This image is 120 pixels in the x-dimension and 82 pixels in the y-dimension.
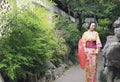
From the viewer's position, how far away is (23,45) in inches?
469

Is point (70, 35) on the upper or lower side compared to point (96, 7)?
lower

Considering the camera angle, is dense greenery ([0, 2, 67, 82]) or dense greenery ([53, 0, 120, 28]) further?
dense greenery ([53, 0, 120, 28])

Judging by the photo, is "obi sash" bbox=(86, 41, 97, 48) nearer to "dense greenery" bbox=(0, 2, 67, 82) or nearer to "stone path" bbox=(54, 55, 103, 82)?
"dense greenery" bbox=(0, 2, 67, 82)

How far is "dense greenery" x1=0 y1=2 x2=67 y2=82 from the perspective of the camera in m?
11.3

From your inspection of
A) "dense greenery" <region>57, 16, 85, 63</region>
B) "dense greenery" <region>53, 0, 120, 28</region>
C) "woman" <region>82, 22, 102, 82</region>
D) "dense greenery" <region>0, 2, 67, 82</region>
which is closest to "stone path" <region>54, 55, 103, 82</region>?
"dense greenery" <region>57, 16, 85, 63</region>

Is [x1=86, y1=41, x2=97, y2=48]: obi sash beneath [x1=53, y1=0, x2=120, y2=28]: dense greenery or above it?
beneath

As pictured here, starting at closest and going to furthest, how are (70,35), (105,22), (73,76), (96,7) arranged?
(73,76)
(70,35)
(96,7)
(105,22)

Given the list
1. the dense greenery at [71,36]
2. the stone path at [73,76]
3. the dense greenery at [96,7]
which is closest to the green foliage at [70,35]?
the dense greenery at [71,36]

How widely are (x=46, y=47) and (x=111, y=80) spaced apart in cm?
→ 251

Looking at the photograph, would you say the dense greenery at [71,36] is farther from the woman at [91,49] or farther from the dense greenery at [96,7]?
the woman at [91,49]

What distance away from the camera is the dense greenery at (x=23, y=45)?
37.0 feet

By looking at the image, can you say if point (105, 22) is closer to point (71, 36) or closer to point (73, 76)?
point (71, 36)

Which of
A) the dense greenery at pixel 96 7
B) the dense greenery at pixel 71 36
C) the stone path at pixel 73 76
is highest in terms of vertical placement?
the dense greenery at pixel 96 7

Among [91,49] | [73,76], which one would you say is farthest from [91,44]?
[73,76]
